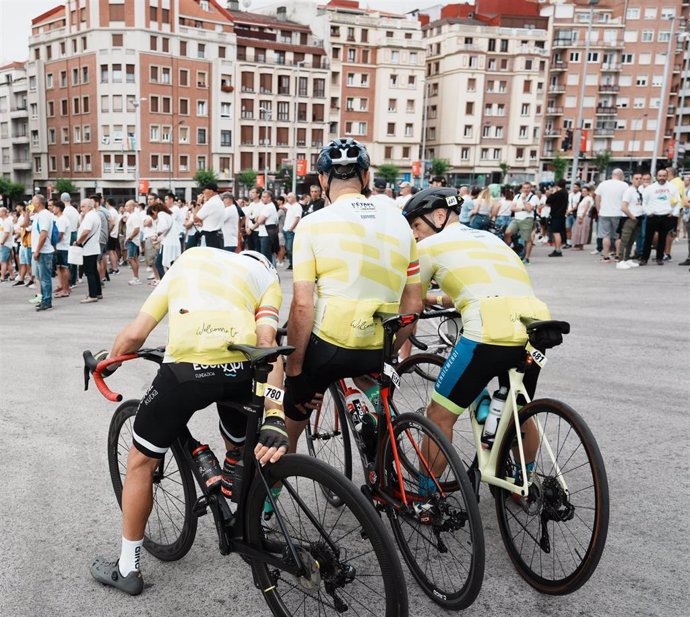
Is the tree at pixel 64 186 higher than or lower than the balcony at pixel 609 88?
lower

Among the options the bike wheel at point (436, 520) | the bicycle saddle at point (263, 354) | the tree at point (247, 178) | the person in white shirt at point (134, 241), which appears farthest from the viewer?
the tree at point (247, 178)

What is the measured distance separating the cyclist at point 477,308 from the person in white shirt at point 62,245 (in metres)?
10.8

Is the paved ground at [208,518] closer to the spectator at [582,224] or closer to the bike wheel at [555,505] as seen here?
the bike wheel at [555,505]

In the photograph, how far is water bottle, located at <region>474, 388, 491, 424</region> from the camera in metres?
3.60

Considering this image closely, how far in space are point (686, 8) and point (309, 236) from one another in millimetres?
109354

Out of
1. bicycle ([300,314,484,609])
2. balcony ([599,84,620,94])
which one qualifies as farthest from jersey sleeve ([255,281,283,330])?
balcony ([599,84,620,94])

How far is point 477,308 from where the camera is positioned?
344cm

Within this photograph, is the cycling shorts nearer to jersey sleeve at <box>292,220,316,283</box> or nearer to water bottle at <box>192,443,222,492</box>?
jersey sleeve at <box>292,220,316,283</box>

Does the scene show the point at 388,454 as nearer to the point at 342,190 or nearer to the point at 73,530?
the point at 342,190

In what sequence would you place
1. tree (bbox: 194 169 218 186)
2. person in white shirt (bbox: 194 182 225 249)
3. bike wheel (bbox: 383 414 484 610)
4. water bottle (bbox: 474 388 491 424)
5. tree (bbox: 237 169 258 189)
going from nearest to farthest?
bike wheel (bbox: 383 414 484 610)
water bottle (bbox: 474 388 491 424)
person in white shirt (bbox: 194 182 225 249)
tree (bbox: 194 169 218 186)
tree (bbox: 237 169 258 189)

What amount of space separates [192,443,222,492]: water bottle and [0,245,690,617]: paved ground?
1.83 feet

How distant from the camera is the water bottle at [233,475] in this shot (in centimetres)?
292

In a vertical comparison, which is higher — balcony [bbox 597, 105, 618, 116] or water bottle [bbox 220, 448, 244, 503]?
balcony [bbox 597, 105, 618, 116]

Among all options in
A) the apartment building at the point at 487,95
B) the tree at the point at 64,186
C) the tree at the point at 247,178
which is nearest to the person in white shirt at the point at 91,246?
the tree at the point at 64,186
